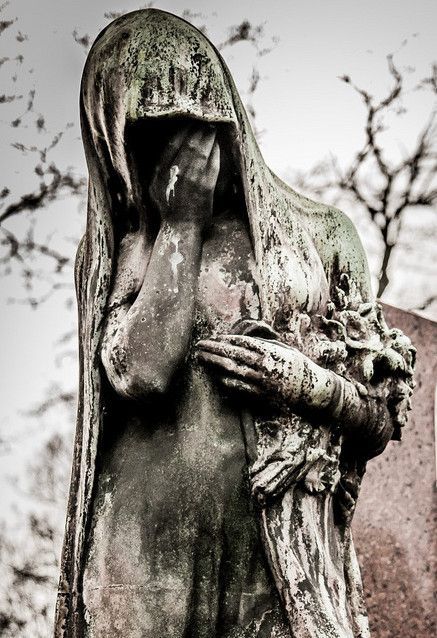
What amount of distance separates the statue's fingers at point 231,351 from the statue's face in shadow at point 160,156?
511mm

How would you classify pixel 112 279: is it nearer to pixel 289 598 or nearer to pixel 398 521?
pixel 289 598

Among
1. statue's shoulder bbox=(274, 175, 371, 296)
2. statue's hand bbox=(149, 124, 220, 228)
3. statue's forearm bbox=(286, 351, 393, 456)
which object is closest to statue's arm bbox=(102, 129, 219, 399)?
statue's hand bbox=(149, 124, 220, 228)

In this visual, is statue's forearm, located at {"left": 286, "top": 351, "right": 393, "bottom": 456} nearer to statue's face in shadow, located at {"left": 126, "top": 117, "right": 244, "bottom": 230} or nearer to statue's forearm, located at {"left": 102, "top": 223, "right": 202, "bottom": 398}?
statue's forearm, located at {"left": 102, "top": 223, "right": 202, "bottom": 398}

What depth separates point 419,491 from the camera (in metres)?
7.11

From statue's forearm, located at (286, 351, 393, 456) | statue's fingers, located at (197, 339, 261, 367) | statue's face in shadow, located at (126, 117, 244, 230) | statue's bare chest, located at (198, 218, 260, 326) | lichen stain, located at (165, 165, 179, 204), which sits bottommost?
statue's forearm, located at (286, 351, 393, 456)

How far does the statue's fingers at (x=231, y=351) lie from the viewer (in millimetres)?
3848

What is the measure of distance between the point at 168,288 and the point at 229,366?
34 centimetres

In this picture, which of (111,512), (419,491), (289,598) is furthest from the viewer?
(419,491)

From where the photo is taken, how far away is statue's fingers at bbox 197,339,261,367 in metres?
3.85

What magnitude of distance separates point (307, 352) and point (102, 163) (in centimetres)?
99

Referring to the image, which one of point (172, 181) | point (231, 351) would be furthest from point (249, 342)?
point (172, 181)

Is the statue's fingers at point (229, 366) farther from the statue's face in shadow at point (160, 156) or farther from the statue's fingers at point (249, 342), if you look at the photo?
the statue's face in shadow at point (160, 156)

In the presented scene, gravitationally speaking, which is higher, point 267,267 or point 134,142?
point 134,142

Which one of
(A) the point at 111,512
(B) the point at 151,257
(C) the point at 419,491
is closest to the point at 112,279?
(B) the point at 151,257
